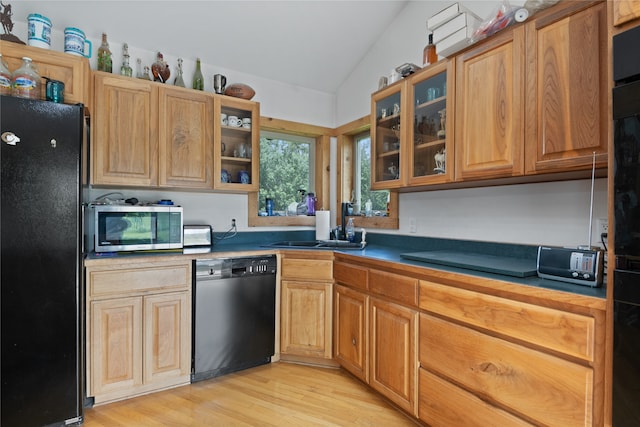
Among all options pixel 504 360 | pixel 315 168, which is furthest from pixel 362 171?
pixel 504 360

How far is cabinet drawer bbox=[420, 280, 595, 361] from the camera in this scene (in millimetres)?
1164

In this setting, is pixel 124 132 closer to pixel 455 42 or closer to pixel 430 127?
pixel 430 127

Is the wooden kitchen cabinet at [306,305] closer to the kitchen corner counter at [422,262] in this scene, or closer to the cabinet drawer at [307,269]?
the cabinet drawer at [307,269]

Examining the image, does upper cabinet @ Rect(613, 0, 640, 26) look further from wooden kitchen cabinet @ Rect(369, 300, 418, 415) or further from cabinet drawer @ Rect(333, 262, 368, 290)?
cabinet drawer @ Rect(333, 262, 368, 290)

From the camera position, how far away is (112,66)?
8.36ft

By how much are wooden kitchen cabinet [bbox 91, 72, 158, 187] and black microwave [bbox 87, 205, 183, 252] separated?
0.21 meters

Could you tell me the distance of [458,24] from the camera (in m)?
1.87

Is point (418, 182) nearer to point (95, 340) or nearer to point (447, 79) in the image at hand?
point (447, 79)

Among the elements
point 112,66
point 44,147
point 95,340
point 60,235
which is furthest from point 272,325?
point 112,66

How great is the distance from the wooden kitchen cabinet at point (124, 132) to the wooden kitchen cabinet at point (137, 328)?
66cm

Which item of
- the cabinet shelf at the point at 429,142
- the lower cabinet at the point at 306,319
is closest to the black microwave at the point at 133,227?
the lower cabinet at the point at 306,319

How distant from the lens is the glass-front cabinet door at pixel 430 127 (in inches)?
79.2

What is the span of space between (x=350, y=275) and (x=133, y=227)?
1519 millimetres

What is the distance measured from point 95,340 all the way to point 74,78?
62.1 inches
